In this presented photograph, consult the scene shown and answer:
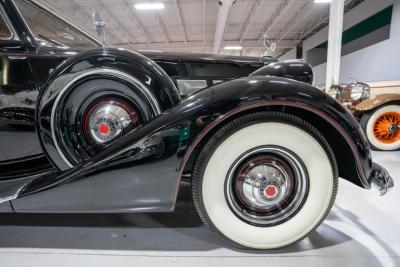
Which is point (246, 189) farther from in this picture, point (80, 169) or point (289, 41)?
point (289, 41)

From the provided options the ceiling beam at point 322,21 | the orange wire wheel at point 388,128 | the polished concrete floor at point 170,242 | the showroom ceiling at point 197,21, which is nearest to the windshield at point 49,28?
the polished concrete floor at point 170,242

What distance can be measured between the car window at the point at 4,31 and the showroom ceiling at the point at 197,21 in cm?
771

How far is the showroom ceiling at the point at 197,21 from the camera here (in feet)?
31.7

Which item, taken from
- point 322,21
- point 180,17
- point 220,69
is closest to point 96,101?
point 220,69

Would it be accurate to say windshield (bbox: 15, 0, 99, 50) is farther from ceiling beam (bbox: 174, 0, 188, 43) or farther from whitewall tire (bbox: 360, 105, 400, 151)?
ceiling beam (bbox: 174, 0, 188, 43)

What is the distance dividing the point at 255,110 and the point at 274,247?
64cm

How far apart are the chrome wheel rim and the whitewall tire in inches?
107

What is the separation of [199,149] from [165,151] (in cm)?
17

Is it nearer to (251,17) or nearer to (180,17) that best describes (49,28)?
(180,17)

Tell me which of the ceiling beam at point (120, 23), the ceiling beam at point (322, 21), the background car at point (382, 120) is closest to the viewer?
the background car at point (382, 120)

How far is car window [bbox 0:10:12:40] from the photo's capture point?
4.96 feet

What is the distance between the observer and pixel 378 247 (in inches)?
48.0

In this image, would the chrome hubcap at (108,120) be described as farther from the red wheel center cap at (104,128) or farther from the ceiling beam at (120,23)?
the ceiling beam at (120,23)

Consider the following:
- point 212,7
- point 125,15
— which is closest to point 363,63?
point 212,7
